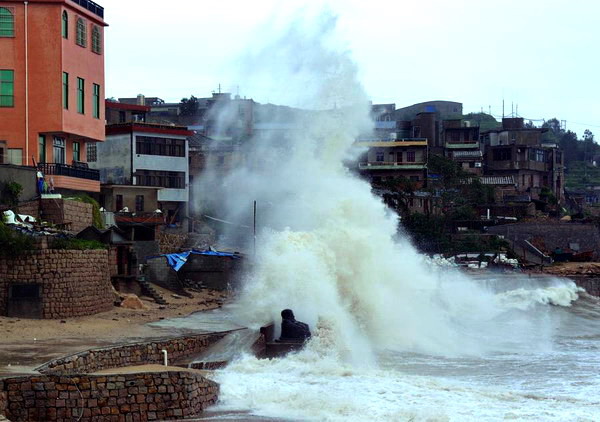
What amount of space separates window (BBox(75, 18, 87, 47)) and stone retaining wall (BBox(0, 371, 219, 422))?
19121 mm

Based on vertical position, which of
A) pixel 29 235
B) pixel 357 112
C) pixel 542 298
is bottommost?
pixel 542 298

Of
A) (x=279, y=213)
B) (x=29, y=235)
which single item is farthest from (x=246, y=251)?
(x=29, y=235)

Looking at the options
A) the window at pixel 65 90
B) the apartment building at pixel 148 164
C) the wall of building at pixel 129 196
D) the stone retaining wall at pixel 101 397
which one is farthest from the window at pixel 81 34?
the stone retaining wall at pixel 101 397

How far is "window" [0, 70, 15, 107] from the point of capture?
3031 centimetres

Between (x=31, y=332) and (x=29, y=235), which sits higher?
(x=29, y=235)

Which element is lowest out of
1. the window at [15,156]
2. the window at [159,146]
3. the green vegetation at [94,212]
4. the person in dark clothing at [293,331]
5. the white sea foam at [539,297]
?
the white sea foam at [539,297]

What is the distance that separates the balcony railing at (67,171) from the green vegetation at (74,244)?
528 centimetres

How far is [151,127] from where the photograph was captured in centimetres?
4538

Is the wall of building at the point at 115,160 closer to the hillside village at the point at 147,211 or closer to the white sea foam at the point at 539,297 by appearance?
the hillside village at the point at 147,211

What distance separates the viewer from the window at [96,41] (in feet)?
109

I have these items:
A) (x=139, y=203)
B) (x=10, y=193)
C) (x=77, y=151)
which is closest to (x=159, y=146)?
(x=139, y=203)

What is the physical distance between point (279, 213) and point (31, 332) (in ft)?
64.0

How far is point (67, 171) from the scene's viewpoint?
102 ft

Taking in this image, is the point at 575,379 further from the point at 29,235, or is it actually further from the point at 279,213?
the point at 279,213
